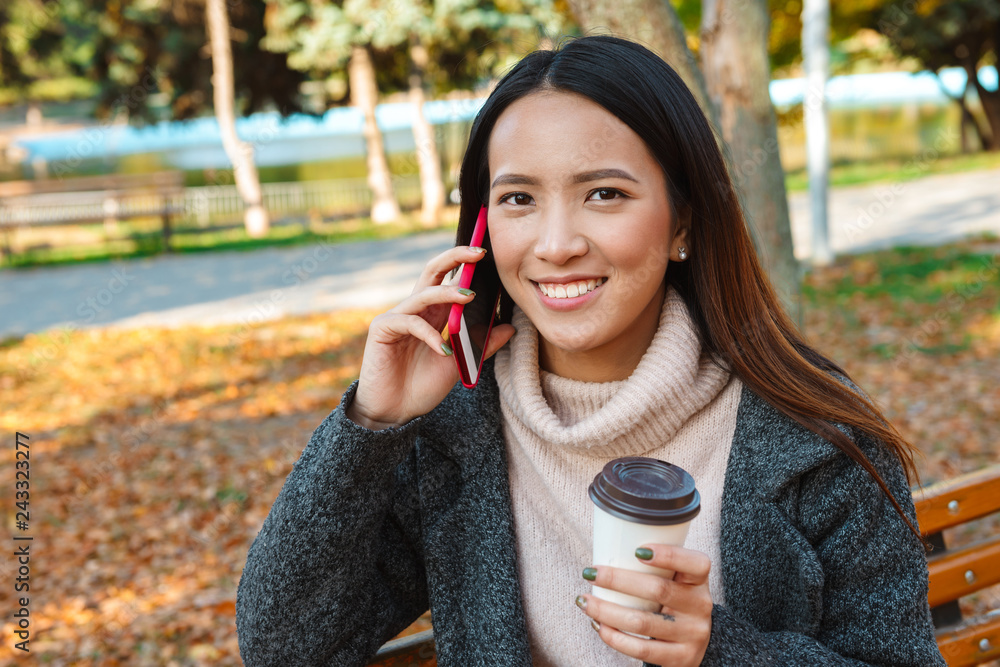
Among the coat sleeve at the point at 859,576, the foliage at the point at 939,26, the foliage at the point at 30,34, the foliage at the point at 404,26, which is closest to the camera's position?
the coat sleeve at the point at 859,576

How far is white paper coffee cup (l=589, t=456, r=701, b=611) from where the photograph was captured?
1.27 metres

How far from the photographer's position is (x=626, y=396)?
1773mm

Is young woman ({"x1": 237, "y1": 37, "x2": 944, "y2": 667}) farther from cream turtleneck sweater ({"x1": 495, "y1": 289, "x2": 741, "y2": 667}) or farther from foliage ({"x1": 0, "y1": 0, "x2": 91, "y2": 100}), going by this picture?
foliage ({"x1": 0, "y1": 0, "x2": 91, "y2": 100})

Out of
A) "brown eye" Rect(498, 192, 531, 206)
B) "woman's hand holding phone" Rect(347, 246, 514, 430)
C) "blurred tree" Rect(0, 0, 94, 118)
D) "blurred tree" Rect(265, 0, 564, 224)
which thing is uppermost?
"blurred tree" Rect(0, 0, 94, 118)

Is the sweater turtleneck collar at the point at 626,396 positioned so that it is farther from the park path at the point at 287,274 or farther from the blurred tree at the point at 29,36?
the blurred tree at the point at 29,36

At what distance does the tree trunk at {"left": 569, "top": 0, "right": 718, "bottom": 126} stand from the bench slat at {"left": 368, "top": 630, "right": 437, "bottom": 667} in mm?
2271

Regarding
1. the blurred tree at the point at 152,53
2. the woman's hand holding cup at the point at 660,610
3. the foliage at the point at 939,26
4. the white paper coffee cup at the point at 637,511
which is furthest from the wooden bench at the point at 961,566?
the foliage at the point at 939,26

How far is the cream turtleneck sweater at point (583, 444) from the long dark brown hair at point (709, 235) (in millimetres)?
85

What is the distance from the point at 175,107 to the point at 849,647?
24152 mm

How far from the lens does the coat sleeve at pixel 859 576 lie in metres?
1.63

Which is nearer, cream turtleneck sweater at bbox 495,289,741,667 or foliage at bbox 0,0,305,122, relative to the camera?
cream turtleneck sweater at bbox 495,289,741,667

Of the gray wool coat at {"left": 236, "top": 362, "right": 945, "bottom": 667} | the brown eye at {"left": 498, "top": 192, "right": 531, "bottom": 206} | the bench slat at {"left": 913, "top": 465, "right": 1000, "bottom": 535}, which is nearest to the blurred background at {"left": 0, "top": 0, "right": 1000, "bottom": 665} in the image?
the brown eye at {"left": 498, "top": 192, "right": 531, "bottom": 206}

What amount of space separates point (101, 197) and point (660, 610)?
629 inches

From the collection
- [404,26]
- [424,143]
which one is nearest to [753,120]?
[404,26]
